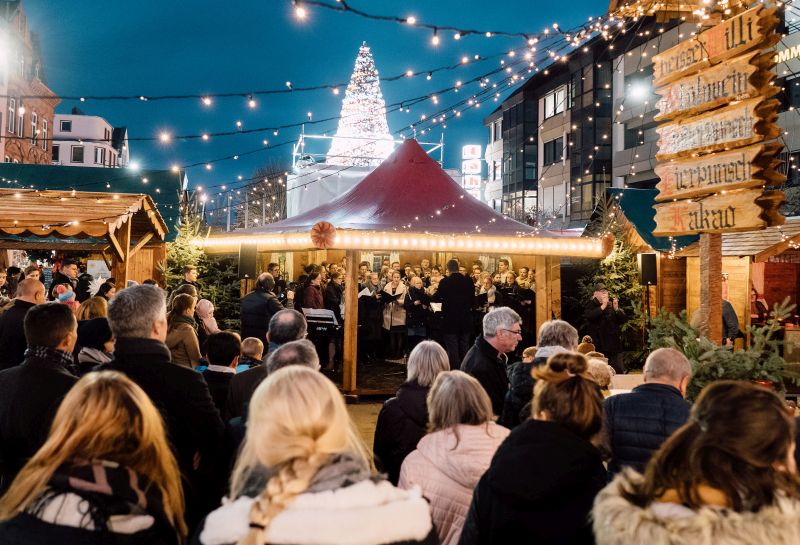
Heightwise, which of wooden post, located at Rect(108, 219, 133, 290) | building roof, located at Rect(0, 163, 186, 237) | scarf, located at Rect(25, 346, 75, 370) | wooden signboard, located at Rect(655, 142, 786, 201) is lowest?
scarf, located at Rect(25, 346, 75, 370)

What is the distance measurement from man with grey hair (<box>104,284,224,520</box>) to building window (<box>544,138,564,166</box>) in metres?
33.6

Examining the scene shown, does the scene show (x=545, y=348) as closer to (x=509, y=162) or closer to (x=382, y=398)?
(x=382, y=398)

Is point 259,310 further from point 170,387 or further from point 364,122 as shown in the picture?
point 364,122

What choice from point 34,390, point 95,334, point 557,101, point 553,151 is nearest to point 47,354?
point 34,390

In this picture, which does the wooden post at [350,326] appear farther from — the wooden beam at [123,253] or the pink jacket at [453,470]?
the pink jacket at [453,470]

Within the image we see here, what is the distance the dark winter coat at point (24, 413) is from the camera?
3176mm

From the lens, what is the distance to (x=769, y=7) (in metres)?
5.46

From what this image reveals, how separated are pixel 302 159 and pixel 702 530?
21.2m

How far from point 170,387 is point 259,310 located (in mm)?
5640

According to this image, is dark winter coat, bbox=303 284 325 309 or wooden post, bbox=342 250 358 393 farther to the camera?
dark winter coat, bbox=303 284 325 309

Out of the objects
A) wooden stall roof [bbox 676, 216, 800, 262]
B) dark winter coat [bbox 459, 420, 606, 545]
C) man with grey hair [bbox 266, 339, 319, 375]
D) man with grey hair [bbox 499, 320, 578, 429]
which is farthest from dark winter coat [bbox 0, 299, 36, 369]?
wooden stall roof [bbox 676, 216, 800, 262]

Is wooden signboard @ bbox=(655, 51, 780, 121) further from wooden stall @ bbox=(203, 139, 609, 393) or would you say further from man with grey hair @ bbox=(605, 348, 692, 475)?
wooden stall @ bbox=(203, 139, 609, 393)

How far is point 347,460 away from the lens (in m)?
2.07

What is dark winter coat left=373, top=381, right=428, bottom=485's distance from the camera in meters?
4.35
